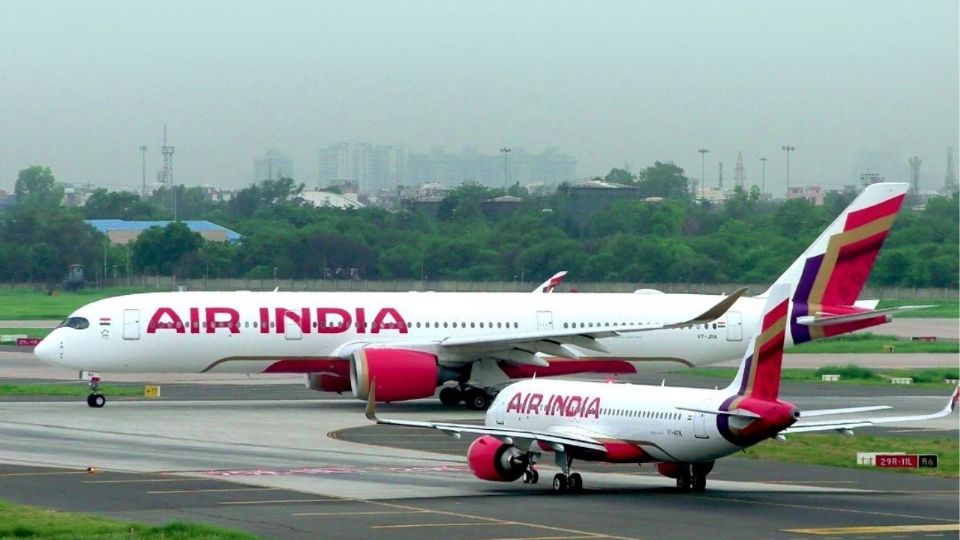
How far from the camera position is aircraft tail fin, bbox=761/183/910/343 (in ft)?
196

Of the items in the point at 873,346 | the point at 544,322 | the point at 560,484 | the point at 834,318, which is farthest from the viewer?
the point at 873,346

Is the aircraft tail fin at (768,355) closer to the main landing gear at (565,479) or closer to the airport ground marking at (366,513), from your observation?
the main landing gear at (565,479)

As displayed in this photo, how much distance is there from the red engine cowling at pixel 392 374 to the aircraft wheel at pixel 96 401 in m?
8.44

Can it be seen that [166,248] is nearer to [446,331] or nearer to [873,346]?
[873,346]

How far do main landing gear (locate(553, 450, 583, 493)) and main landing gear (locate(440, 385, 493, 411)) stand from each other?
844 inches

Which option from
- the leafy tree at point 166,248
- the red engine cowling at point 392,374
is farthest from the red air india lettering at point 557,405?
the leafy tree at point 166,248

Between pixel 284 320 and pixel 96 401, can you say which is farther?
pixel 284 320

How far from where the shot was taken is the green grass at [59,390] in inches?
2517

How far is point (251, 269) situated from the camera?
135 meters

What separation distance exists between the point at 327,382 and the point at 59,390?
11.4m

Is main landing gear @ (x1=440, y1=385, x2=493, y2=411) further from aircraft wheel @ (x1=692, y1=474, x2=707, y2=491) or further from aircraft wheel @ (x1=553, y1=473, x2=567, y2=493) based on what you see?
aircraft wheel @ (x1=692, y1=474, x2=707, y2=491)

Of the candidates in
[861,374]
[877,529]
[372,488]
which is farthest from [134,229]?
[877,529]

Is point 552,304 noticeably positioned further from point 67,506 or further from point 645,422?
point 67,506

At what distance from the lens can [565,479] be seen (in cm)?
3759
